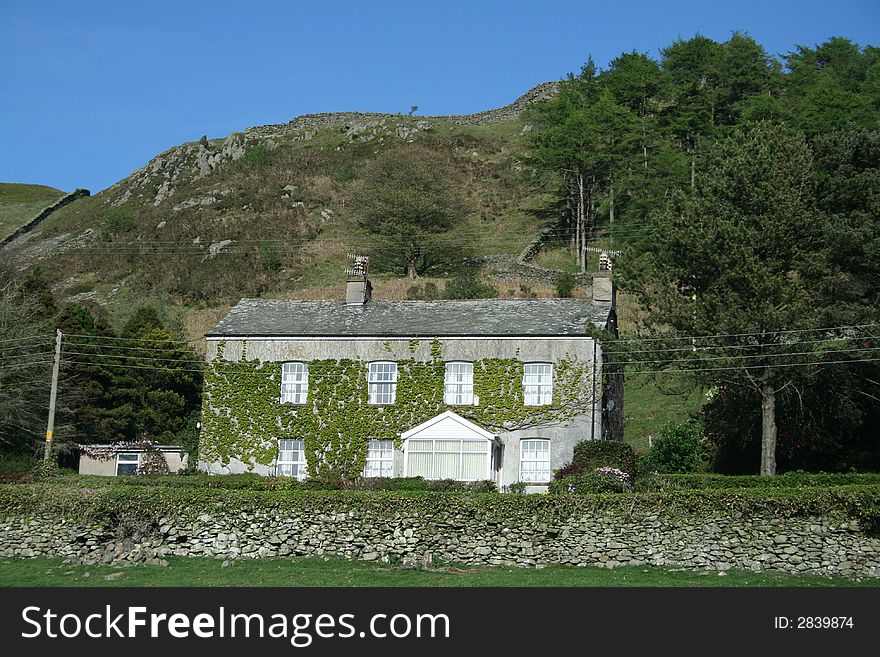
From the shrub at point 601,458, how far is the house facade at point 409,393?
1.94m

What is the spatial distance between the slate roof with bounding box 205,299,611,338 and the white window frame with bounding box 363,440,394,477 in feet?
13.8

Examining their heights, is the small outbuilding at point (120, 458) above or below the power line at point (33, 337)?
below

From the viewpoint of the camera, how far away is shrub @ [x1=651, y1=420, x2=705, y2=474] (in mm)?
38281

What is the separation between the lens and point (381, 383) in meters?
38.8

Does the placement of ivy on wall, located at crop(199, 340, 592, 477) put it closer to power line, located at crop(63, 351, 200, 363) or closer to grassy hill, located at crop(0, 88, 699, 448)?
grassy hill, located at crop(0, 88, 699, 448)

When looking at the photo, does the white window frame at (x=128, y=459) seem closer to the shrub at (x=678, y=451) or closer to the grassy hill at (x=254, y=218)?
the shrub at (x=678, y=451)

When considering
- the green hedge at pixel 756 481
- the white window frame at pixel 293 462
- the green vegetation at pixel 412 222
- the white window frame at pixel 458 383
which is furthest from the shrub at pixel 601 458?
the green vegetation at pixel 412 222

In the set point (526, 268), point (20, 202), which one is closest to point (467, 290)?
point (526, 268)

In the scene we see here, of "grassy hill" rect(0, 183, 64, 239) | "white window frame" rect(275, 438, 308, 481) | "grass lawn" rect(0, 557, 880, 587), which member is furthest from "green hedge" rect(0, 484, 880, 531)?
"grassy hill" rect(0, 183, 64, 239)

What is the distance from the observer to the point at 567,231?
82.5m

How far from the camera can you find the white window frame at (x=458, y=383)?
125ft

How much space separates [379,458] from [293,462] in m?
3.34
